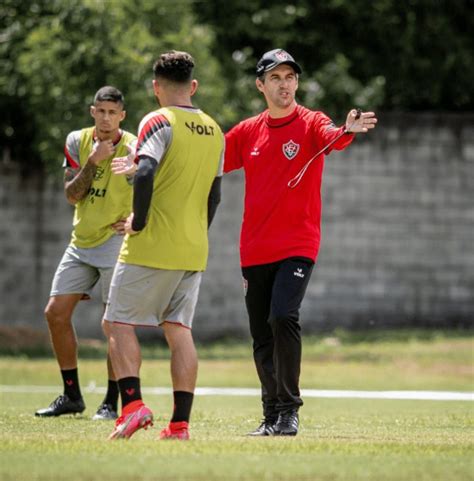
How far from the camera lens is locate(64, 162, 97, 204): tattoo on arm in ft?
34.0

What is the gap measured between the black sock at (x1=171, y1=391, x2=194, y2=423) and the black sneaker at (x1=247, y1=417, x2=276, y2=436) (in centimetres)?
91

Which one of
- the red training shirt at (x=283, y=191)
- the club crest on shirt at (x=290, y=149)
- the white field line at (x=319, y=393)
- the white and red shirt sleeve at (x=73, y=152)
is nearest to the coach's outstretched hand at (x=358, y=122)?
the red training shirt at (x=283, y=191)

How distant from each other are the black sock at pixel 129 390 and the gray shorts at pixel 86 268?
2.40m

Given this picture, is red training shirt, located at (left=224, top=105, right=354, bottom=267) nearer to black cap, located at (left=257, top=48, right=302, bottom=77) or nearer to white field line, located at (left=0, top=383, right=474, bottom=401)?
black cap, located at (left=257, top=48, right=302, bottom=77)

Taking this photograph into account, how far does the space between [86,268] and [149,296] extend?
103 inches

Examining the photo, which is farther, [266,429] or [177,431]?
[266,429]

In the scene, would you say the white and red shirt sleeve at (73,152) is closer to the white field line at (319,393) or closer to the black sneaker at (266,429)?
the black sneaker at (266,429)

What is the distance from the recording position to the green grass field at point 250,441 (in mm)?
6668

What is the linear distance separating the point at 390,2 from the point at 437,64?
148 cm

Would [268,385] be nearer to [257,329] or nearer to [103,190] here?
[257,329]

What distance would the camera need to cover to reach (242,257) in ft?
30.3

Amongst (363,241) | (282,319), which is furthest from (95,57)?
(282,319)

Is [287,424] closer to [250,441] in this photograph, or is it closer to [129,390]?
[250,441]

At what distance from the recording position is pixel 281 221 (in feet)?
29.7
